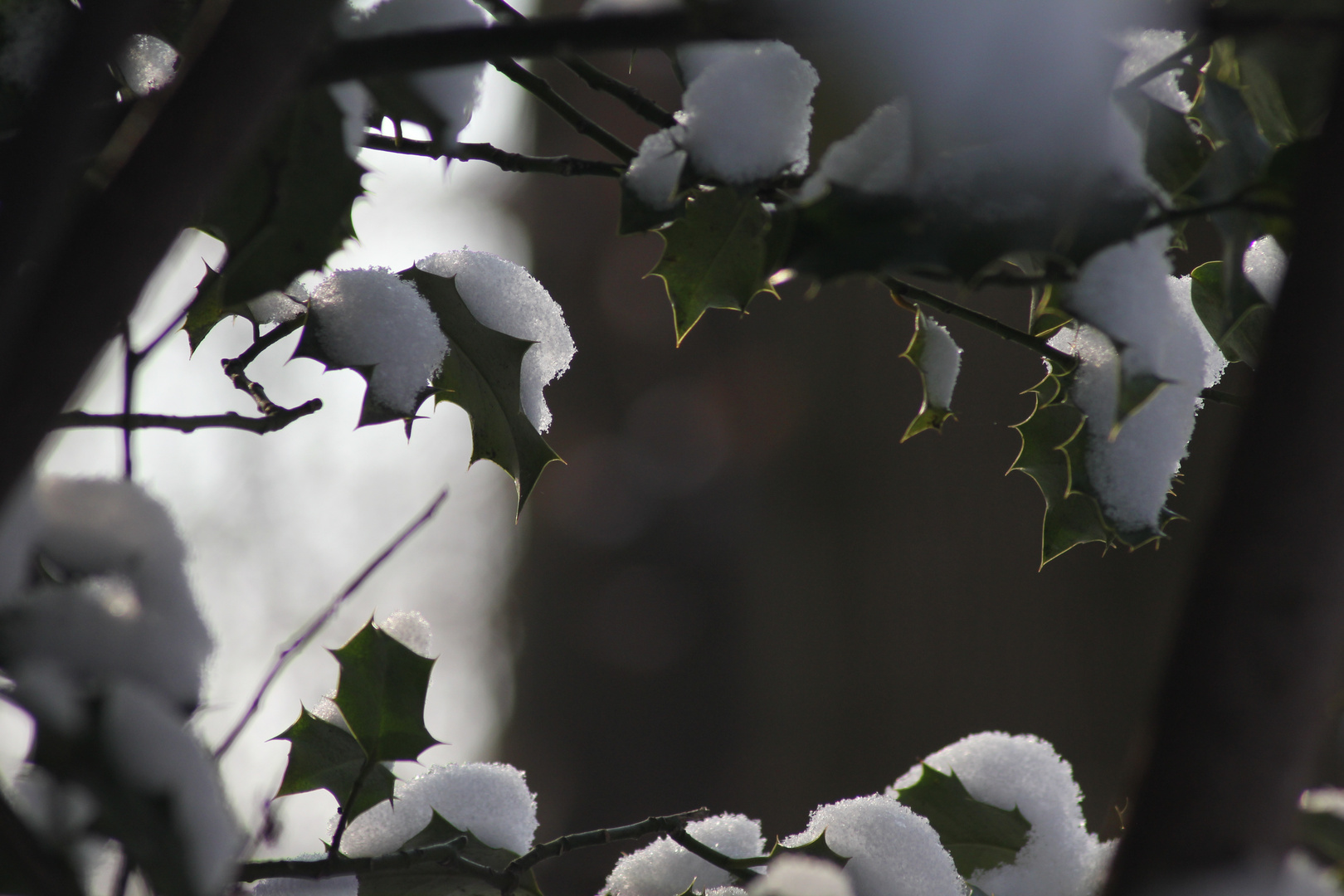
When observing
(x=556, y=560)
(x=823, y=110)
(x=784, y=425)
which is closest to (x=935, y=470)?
(x=784, y=425)

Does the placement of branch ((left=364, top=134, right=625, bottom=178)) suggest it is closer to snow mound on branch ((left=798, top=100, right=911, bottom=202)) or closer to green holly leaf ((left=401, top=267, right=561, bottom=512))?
green holly leaf ((left=401, top=267, right=561, bottom=512))

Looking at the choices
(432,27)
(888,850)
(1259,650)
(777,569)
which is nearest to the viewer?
(1259,650)

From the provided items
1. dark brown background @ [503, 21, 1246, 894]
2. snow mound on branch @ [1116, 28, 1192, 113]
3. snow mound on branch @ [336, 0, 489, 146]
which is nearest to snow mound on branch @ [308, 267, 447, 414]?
snow mound on branch @ [336, 0, 489, 146]

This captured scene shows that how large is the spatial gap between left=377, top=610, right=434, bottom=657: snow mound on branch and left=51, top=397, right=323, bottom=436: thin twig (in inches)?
5.3

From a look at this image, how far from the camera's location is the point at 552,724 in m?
3.75

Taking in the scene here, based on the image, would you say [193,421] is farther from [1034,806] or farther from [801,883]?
[1034,806]

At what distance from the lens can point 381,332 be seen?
0.51 metres

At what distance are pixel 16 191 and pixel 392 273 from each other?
331 millimetres

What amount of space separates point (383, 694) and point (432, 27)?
343 mm

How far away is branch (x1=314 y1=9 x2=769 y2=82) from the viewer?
9.6 inches

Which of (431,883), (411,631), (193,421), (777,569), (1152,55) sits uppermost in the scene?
(1152,55)

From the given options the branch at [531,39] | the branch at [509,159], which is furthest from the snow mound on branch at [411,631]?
the branch at [531,39]

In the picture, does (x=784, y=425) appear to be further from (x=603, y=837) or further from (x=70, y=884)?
(x=70, y=884)

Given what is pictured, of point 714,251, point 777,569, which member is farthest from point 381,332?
point 777,569
